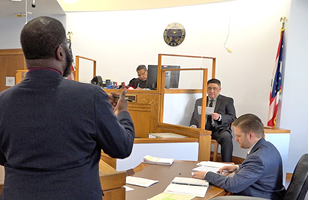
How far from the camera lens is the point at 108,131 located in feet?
3.41

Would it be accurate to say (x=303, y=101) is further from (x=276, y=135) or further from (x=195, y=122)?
(x=195, y=122)

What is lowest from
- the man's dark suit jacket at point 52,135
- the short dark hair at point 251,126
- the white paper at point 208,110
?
the white paper at point 208,110

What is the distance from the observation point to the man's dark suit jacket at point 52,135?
0.98 meters

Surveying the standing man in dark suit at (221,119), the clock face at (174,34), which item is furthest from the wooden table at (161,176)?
the clock face at (174,34)

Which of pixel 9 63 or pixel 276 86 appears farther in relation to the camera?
pixel 9 63

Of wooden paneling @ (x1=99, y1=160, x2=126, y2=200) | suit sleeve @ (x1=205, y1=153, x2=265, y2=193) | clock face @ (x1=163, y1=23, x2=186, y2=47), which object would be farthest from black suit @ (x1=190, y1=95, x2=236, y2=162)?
wooden paneling @ (x1=99, y1=160, x2=126, y2=200)

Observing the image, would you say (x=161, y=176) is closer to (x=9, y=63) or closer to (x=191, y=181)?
(x=191, y=181)

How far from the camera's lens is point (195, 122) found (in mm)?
4180

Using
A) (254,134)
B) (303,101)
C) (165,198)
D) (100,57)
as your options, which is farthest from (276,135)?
(100,57)

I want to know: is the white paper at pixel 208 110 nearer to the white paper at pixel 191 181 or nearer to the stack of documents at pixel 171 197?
the white paper at pixel 191 181

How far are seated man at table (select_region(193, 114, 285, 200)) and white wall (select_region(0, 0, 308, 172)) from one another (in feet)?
9.83

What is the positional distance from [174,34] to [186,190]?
17.7 ft

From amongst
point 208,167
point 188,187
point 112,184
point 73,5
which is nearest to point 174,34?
point 73,5

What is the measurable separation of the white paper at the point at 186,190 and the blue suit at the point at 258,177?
6.1 inches
